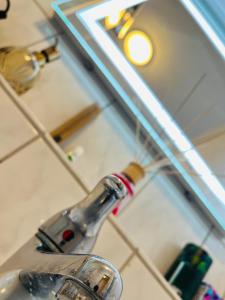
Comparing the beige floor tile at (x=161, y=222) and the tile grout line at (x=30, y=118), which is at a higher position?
the tile grout line at (x=30, y=118)

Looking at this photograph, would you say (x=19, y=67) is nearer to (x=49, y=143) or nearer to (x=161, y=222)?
(x=49, y=143)

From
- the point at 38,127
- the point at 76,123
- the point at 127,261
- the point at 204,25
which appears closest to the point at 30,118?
the point at 38,127

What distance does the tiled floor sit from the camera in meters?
0.52

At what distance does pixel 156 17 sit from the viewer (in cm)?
82

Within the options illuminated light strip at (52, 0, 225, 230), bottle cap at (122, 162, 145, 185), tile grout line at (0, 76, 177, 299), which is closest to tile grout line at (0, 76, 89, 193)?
tile grout line at (0, 76, 177, 299)

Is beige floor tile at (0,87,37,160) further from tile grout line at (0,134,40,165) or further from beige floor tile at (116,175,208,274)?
beige floor tile at (116,175,208,274)

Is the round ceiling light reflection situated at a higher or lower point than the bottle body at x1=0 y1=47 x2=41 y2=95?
lower

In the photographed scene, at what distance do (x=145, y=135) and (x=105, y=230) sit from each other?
0.25 m

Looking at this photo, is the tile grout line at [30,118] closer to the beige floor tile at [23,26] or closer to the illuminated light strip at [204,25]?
the beige floor tile at [23,26]

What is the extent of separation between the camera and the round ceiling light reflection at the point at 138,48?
77 cm

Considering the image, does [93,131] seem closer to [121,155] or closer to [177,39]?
[121,155]

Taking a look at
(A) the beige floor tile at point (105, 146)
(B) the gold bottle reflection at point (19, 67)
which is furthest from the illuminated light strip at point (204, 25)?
(B) the gold bottle reflection at point (19, 67)

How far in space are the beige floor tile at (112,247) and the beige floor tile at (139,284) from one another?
0.02 metres

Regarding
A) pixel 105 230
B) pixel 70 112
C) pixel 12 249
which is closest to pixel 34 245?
pixel 12 249
